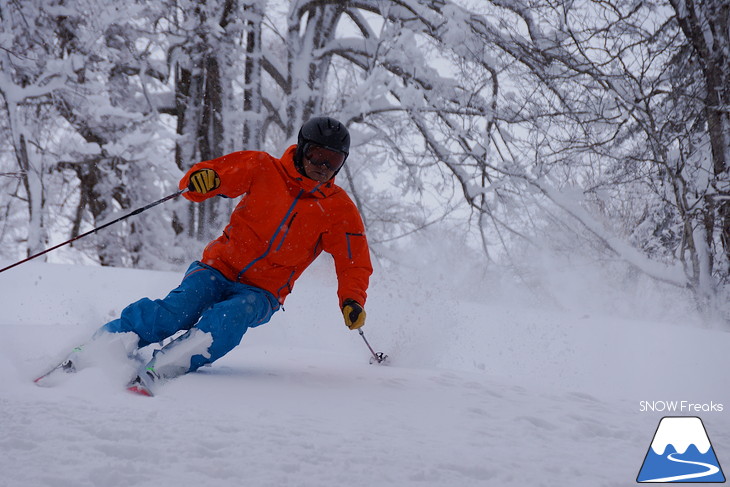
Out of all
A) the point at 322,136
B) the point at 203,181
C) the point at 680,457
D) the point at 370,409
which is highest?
the point at 322,136

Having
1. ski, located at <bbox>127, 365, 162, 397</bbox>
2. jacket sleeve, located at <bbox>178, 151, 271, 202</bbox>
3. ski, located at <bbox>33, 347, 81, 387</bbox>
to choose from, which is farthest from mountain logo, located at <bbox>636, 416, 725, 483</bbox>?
jacket sleeve, located at <bbox>178, 151, 271, 202</bbox>

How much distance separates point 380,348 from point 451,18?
6.01 m

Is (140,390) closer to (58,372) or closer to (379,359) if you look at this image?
(58,372)

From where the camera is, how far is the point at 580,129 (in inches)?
295

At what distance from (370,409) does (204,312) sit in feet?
3.68

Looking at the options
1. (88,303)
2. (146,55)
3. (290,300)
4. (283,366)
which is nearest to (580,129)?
(290,300)

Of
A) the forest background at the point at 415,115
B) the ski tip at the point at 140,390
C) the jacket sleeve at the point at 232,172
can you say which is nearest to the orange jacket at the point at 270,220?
the jacket sleeve at the point at 232,172

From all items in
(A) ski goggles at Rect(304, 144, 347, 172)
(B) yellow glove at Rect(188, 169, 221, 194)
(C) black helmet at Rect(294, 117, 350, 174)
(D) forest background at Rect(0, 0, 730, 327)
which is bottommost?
(B) yellow glove at Rect(188, 169, 221, 194)

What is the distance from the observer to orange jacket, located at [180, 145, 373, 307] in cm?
312

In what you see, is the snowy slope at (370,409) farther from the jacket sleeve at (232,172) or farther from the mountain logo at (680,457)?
the jacket sleeve at (232,172)

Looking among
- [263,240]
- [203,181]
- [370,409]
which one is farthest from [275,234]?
[370,409]

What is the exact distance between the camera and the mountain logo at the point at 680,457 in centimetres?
170

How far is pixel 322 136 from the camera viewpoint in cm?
307

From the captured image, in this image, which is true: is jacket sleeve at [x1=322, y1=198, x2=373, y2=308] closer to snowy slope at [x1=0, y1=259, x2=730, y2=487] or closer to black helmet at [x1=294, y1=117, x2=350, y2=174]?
black helmet at [x1=294, y1=117, x2=350, y2=174]
